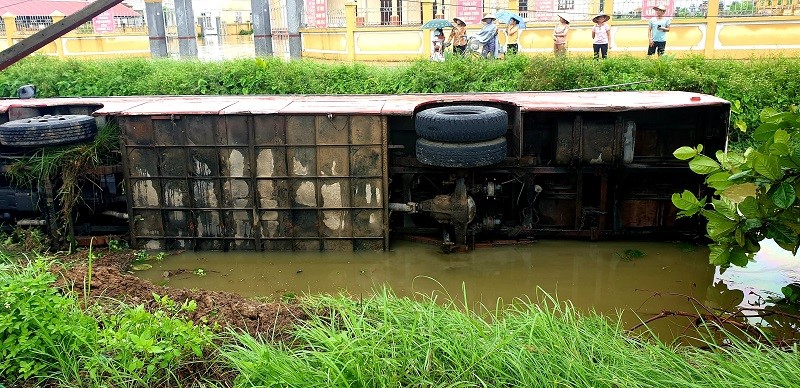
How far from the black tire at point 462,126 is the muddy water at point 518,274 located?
1476 millimetres

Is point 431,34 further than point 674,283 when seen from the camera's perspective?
Yes

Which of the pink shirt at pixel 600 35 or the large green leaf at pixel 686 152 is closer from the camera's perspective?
the large green leaf at pixel 686 152

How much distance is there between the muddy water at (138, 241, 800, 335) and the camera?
655cm

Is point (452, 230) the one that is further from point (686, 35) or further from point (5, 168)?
point (686, 35)

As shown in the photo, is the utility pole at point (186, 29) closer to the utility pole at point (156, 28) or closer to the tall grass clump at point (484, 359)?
the utility pole at point (156, 28)

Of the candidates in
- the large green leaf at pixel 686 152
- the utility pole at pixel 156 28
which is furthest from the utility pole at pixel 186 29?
the large green leaf at pixel 686 152

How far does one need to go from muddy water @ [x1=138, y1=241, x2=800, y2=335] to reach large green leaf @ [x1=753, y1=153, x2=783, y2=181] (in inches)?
83.3

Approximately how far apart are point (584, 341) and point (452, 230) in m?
4.01

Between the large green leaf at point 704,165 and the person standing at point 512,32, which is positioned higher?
the person standing at point 512,32

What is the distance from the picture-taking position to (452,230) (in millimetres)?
8094

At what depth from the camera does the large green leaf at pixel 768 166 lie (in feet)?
13.9

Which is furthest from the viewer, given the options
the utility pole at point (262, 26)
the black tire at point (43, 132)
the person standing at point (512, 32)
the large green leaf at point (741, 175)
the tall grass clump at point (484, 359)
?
the utility pole at point (262, 26)

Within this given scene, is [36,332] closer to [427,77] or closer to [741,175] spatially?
[741,175]

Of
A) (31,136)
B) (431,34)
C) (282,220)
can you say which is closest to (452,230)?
(282,220)
